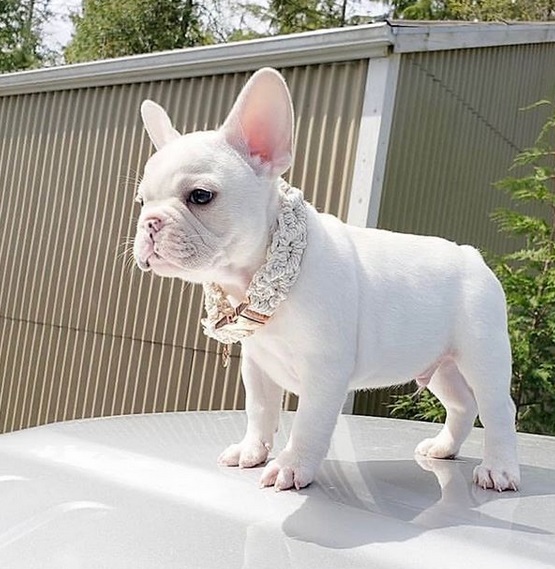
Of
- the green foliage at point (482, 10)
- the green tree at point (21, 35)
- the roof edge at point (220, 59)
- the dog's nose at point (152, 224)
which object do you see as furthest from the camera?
the green tree at point (21, 35)

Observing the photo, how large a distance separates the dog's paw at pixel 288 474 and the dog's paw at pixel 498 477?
0.37 meters

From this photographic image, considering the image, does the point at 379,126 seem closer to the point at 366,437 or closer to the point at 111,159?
the point at 111,159

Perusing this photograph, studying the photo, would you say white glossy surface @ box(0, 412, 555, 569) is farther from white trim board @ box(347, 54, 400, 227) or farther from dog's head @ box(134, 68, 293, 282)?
white trim board @ box(347, 54, 400, 227)

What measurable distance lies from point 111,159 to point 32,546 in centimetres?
627

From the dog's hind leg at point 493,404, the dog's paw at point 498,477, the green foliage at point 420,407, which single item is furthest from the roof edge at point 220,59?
the dog's paw at point 498,477

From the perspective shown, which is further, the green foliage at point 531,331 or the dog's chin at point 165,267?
the green foliage at point 531,331

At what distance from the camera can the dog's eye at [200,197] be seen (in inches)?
55.4

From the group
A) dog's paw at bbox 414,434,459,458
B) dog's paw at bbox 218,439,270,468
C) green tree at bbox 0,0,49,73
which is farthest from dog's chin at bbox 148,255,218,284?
green tree at bbox 0,0,49,73

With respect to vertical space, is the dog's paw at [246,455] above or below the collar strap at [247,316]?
below

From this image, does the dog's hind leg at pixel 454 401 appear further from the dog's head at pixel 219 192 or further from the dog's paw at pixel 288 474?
the dog's head at pixel 219 192

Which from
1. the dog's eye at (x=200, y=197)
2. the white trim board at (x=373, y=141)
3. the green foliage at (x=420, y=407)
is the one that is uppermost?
the white trim board at (x=373, y=141)

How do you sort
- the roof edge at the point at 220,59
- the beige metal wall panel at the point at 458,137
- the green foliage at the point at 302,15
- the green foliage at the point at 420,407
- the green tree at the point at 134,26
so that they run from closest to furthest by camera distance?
the green foliage at the point at 420,407 → the roof edge at the point at 220,59 → the beige metal wall panel at the point at 458,137 → the green tree at the point at 134,26 → the green foliage at the point at 302,15

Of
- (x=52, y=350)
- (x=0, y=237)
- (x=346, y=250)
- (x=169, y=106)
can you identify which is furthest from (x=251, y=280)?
(x=0, y=237)

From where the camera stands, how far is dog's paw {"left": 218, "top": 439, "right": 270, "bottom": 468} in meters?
1.62
